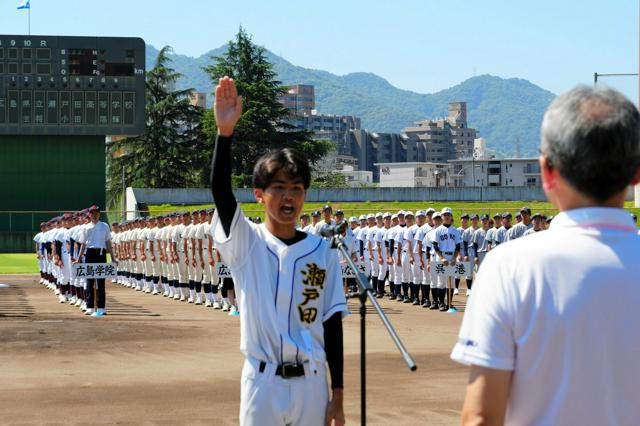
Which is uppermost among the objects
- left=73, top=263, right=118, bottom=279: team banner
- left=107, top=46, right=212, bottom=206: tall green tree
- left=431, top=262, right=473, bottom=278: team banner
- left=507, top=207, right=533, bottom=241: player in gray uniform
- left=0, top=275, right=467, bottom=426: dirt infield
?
left=107, top=46, right=212, bottom=206: tall green tree

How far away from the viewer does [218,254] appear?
25.5m

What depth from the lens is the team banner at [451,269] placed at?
24.3m

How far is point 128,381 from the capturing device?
507 inches

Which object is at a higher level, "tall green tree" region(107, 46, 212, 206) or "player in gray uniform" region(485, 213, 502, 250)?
"tall green tree" region(107, 46, 212, 206)

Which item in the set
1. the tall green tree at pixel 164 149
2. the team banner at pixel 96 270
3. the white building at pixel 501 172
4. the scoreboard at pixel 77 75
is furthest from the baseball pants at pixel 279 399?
the white building at pixel 501 172

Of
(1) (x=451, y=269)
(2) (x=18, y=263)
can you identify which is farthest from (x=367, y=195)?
(1) (x=451, y=269)

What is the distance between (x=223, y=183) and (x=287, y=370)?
0.87m

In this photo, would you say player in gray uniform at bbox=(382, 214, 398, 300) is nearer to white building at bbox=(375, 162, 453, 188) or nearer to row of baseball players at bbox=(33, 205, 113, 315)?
row of baseball players at bbox=(33, 205, 113, 315)

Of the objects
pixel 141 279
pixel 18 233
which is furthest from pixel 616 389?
pixel 18 233

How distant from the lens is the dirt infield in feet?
34.8

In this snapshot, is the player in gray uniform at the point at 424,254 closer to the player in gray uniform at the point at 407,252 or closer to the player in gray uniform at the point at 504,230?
the player in gray uniform at the point at 407,252

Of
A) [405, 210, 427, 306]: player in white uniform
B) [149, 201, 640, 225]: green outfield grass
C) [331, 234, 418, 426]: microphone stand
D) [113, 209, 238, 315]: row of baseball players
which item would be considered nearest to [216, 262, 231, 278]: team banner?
[113, 209, 238, 315]: row of baseball players

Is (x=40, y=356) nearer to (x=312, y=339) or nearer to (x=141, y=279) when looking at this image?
(x=312, y=339)

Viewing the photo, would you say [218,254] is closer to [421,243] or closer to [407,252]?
[407,252]
